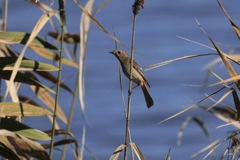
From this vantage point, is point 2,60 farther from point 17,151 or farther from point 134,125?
point 134,125

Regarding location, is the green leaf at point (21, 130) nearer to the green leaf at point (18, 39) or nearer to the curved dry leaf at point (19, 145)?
the curved dry leaf at point (19, 145)

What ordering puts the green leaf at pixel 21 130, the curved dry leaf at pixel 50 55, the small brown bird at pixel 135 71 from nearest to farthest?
the green leaf at pixel 21 130 → the curved dry leaf at pixel 50 55 → the small brown bird at pixel 135 71

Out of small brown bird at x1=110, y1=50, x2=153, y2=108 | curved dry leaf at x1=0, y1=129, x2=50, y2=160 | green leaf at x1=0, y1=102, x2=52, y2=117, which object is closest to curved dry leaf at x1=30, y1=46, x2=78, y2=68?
small brown bird at x1=110, y1=50, x2=153, y2=108

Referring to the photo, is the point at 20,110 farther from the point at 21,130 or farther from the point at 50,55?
the point at 50,55

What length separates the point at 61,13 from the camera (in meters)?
2.21

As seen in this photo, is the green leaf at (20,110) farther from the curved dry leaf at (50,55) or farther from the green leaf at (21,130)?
the curved dry leaf at (50,55)

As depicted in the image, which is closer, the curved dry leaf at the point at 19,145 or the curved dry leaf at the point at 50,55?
the curved dry leaf at the point at 19,145

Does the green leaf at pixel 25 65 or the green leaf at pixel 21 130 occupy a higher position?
the green leaf at pixel 25 65

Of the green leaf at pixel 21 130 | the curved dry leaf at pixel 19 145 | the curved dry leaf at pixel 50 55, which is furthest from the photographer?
the curved dry leaf at pixel 50 55

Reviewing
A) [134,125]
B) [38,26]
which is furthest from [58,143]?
[134,125]

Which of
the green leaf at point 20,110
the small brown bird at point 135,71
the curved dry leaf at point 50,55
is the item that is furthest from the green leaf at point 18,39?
the small brown bird at point 135,71

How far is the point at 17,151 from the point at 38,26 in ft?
1.12

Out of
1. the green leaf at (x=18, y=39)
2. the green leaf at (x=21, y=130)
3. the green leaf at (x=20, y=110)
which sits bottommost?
the green leaf at (x=21, y=130)

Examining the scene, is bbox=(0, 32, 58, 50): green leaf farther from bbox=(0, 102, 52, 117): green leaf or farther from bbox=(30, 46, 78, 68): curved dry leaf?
bbox=(30, 46, 78, 68): curved dry leaf
